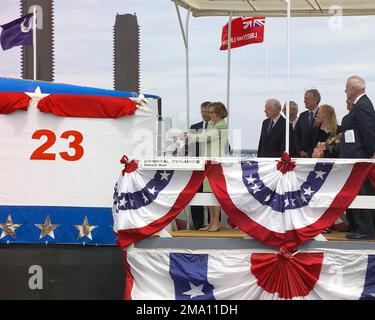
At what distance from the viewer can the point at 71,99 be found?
270 inches

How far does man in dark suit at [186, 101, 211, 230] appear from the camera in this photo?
682 cm

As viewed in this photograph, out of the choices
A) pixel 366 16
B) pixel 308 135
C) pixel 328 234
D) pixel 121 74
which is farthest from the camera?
pixel 121 74

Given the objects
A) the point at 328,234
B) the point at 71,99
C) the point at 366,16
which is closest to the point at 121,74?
the point at 71,99

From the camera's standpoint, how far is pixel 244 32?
906cm

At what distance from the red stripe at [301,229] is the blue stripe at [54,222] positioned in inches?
56.9

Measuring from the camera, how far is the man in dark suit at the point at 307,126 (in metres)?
7.51

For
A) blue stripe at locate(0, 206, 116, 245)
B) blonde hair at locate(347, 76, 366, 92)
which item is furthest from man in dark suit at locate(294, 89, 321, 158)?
blue stripe at locate(0, 206, 116, 245)

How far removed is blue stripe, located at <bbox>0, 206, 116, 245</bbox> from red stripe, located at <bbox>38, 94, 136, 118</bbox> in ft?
3.21

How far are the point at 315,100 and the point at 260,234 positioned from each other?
2.21m

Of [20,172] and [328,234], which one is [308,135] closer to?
[328,234]

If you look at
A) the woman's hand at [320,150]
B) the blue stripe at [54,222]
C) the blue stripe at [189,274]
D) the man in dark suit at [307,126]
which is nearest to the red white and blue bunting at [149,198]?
the blue stripe at [189,274]

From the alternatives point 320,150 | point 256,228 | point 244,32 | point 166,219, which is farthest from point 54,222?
point 244,32

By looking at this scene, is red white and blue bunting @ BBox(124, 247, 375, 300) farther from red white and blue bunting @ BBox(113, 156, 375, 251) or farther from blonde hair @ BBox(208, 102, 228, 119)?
blonde hair @ BBox(208, 102, 228, 119)

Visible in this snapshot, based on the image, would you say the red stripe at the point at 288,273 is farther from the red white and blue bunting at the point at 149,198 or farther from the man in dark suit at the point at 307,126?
the man in dark suit at the point at 307,126
